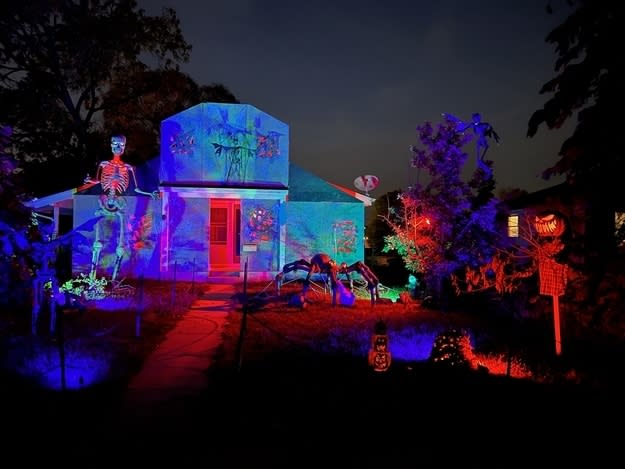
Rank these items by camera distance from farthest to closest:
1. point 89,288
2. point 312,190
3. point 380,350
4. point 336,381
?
point 312,190 < point 89,288 < point 380,350 < point 336,381

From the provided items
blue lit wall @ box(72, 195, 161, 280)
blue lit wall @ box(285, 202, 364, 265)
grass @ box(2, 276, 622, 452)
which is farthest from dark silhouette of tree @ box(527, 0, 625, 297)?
blue lit wall @ box(72, 195, 161, 280)

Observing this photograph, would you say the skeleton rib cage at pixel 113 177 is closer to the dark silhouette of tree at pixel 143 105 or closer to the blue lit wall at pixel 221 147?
the blue lit wall at pixel 221 147

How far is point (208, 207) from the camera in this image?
666 inches

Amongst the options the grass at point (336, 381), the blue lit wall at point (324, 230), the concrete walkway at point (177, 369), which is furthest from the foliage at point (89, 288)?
the blue lit wall at point (324, 230)

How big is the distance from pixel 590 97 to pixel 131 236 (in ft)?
46.5

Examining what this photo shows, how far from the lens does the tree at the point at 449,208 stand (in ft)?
40.5

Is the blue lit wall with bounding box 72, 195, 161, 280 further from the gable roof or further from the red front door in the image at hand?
the gable roof

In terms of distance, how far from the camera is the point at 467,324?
10.8m

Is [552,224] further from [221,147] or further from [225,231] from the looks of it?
[225,231]

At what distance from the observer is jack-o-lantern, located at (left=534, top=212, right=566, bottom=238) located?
7.78m

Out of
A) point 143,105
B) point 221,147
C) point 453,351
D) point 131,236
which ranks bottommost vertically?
point 453,351

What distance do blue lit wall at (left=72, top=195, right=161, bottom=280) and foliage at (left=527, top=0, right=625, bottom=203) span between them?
503 inches

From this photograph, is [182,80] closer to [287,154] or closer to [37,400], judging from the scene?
[287,154]

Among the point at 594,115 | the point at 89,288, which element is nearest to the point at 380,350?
the point at 594,115
